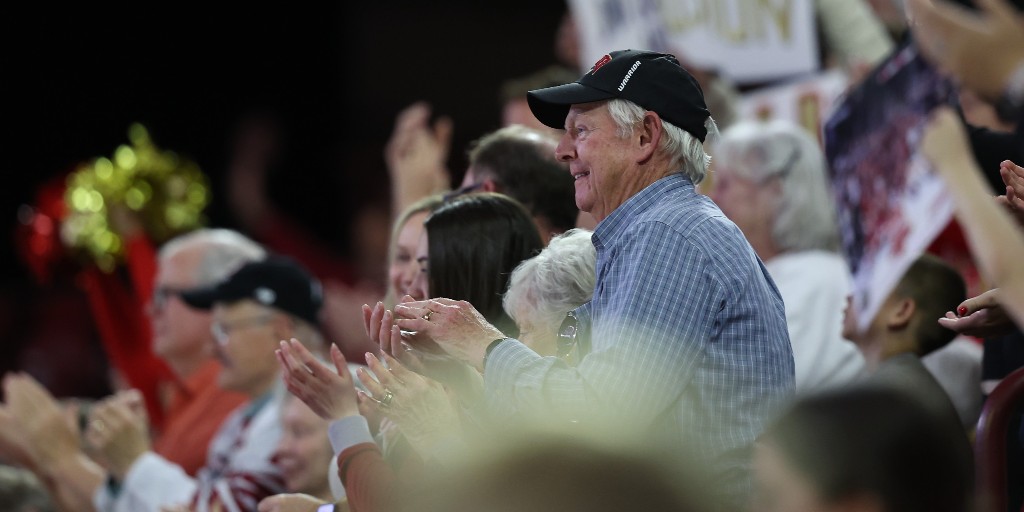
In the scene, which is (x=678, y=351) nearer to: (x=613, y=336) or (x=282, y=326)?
(x=613, y=336)

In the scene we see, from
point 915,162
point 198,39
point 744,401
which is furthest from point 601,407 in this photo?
point 198,39

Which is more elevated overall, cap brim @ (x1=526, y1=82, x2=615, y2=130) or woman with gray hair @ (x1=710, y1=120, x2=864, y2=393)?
cap brim @ (x1=526, y1=82, x2=615, y2=130)

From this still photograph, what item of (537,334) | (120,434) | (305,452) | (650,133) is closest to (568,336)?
(537,334)

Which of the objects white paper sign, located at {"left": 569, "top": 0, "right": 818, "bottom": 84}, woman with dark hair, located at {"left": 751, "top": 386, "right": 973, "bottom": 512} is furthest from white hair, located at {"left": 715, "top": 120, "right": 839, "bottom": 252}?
woman with dark hair, located at {"left": 751, "top": 386, "right": 973, "bottom": 512}

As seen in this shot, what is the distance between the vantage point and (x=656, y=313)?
2.23 meters

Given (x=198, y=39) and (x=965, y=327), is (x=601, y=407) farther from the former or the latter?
(x=198, y=39)

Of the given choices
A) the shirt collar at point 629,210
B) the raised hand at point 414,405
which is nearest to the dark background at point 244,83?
the raised hand at point 414,405

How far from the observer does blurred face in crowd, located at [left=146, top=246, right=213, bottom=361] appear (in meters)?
5.08

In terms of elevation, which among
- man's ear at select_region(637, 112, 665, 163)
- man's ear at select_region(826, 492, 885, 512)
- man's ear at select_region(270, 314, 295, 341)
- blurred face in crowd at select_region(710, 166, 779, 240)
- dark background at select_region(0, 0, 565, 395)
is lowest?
dark background at select_region(0, 0, 565, 395)

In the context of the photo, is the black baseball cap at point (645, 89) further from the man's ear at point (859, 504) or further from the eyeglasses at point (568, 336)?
the man's ear at point (859, 504)

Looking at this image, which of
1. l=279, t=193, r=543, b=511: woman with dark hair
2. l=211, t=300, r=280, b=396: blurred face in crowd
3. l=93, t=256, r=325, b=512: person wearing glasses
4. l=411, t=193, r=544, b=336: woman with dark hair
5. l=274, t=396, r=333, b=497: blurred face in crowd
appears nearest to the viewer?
l=279, t=193, r=543, b=511: woman with dark hair

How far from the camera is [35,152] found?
8.48 m

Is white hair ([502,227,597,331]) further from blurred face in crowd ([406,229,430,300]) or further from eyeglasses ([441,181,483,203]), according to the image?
eyeglasses ([441,181,483,203])

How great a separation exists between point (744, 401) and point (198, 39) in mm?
6811
